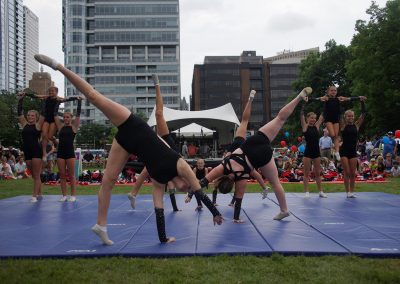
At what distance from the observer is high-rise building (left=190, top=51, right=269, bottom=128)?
8688cm

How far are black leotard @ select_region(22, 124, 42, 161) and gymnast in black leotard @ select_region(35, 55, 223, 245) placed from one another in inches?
173

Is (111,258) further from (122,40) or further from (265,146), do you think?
(122,40)

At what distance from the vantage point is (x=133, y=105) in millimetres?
86562

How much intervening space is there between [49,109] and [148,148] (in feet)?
16.5

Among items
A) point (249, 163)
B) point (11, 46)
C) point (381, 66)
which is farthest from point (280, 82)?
point (11, 46)

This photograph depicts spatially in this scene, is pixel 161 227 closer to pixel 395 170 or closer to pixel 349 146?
pixel 349 146

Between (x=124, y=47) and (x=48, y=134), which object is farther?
(x=124, y=47)

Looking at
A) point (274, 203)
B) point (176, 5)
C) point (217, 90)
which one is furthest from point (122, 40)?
point (274, 203)

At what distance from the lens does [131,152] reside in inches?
191

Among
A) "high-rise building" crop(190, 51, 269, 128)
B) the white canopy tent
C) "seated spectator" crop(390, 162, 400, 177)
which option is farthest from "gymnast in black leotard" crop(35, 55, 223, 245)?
"high-rise building" crop(190, 51, 269, 128)

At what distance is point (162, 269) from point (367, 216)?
13.9 ft

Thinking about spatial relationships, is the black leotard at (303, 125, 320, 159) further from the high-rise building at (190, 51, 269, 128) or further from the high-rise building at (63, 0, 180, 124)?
the high-rise building at (190, 51, 269, 128)

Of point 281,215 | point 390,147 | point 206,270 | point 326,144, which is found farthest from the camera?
point 390,147

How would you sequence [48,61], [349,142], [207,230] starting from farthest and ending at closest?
[349,142] < [207,230] < [48,61]
